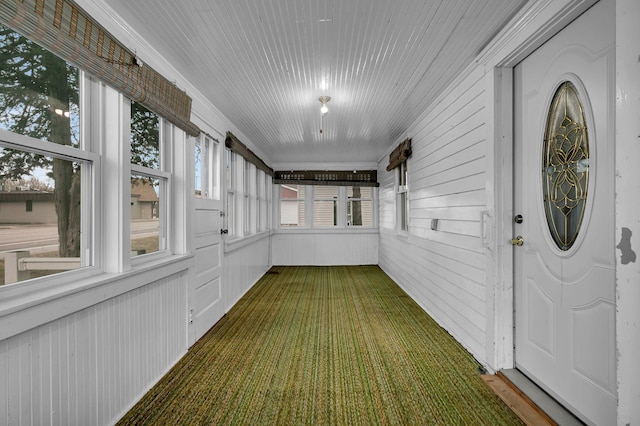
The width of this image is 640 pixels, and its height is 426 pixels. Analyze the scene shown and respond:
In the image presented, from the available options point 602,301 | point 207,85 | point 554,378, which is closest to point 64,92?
point 207,85

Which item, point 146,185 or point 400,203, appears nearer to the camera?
point 146,185

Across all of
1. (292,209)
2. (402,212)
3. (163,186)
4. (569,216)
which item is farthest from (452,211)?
(292,209)

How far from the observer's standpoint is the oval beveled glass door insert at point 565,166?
167 cm

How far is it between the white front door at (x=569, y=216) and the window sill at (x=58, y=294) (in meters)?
2.67

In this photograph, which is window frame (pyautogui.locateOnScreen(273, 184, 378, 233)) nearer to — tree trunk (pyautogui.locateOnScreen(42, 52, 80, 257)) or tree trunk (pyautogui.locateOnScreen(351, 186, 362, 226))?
tree trunk (pyautogui.locateOnScreen(351, 186, 362, 226))

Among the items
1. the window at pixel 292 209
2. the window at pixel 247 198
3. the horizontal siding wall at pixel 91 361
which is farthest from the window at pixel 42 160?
the window at pixel 292 209

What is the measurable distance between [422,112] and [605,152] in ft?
8.28

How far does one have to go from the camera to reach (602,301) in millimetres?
1538

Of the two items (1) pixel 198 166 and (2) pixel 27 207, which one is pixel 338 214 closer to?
(1) pixel 198 166

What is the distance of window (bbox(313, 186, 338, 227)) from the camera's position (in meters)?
7.35

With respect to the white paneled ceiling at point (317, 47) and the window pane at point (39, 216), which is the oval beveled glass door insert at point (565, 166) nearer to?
the white paneled ceiling at point (317, 47)

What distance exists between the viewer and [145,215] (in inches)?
93.6

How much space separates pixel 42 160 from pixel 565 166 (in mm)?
2868

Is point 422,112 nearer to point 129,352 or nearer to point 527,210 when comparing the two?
point 527,210
